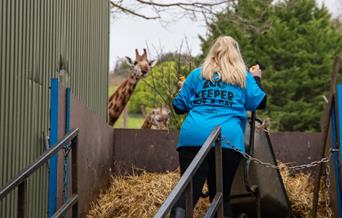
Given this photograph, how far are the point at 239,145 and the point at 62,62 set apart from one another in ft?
7.66

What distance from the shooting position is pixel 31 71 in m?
6.16

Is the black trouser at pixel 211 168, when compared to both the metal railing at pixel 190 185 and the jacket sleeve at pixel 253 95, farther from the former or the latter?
the jacket sleeve at pixel 253 95

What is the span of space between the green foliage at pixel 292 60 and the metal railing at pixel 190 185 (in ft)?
85.2

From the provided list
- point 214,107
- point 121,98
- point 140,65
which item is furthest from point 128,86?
point 214,107

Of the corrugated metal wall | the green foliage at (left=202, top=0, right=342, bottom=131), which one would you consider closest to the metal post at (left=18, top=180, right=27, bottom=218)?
the corrugated metal wall

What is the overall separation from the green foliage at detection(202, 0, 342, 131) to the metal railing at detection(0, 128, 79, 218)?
25.6m

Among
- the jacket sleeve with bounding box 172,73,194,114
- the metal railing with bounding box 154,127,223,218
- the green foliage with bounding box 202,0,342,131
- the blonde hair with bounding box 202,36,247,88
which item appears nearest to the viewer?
the metal railing with bounding box 154,127,223,218

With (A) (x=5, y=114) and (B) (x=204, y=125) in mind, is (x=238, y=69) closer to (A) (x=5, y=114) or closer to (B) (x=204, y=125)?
(B) (x=204, y=125)

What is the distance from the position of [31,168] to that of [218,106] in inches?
54.2

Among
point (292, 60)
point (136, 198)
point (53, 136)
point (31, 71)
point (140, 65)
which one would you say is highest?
point (292, 60)

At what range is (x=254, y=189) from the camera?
6.72m

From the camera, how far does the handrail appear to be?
4.50 m

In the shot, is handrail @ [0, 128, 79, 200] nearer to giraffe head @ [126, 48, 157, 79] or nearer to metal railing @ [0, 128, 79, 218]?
metal railing @ [0, 128, 79, 218]

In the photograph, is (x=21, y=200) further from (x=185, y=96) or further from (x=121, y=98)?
(x=121, y=98)
